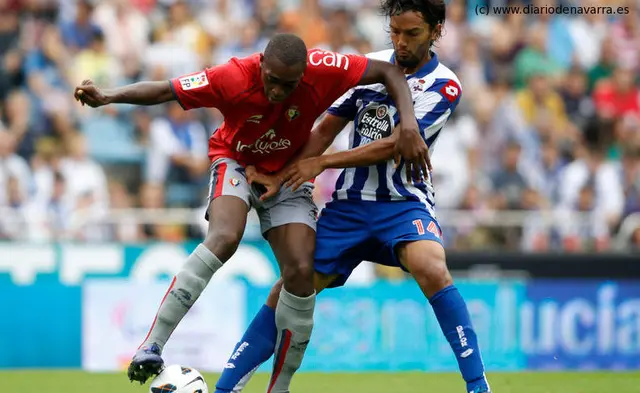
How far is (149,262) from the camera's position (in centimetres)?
1210

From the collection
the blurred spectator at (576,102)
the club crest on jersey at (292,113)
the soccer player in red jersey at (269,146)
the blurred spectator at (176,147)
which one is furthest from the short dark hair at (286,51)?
the blurred spectator at (576,102)

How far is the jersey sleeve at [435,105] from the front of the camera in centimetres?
681

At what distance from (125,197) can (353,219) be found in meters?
6.83

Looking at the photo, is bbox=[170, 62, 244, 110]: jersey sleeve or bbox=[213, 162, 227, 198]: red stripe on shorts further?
bbox=[213, 162, 227, 198]: red stripe on shorts

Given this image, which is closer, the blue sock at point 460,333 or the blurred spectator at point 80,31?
the blue sock at point 460,333

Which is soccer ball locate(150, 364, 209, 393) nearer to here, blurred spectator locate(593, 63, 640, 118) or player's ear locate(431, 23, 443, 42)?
player's ear locate(431, 23, 443, 42)

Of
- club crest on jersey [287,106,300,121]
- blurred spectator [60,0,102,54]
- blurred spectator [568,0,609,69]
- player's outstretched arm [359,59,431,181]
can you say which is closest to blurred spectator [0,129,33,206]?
blurred spectator [60,0,102,54]

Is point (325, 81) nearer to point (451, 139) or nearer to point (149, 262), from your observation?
point (149, 262)

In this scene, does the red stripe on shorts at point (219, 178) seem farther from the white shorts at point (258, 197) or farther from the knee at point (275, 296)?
the knee at point (275, 296)

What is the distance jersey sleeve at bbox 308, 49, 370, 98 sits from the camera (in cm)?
662

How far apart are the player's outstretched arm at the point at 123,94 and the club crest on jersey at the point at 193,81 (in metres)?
0.10

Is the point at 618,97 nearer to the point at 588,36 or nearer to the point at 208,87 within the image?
the point at 588,36

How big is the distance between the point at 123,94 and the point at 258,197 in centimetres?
106

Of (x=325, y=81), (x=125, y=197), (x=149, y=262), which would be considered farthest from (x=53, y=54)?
(x=325, y=81)
